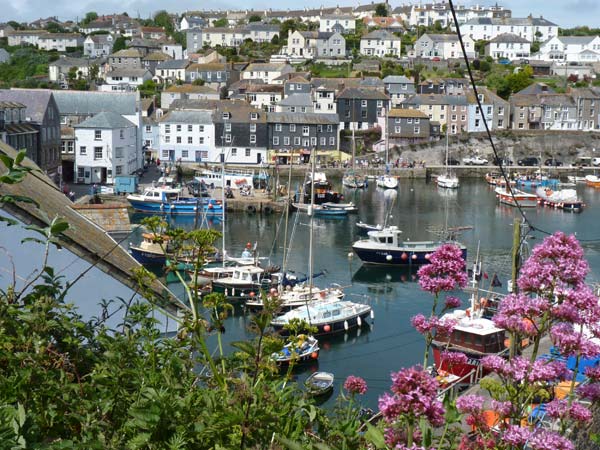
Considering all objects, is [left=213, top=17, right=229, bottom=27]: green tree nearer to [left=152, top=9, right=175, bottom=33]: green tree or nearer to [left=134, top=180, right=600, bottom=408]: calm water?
[left=152, top=9, right=175, bottom=33]: green tree

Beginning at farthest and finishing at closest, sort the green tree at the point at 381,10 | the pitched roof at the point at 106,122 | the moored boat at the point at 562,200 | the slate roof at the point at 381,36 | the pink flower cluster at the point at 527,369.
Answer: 1. the green tree at the point at 381,10
2. the slate roof at the point at 381,36
3. the pitched roof at the point at 106,122
4. the moored boat at the point at 562,200
5. the pink flower cluster at the point at 527,369

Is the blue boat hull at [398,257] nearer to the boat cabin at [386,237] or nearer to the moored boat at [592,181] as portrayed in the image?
the boat cabin at [386,237]

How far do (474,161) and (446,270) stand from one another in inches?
2037

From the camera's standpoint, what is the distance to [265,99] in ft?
189

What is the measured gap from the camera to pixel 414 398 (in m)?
1.93

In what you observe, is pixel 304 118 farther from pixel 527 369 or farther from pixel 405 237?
pixel 527 369

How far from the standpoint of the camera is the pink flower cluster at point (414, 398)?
193cm

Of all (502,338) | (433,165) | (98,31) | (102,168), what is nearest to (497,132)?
(433,165)

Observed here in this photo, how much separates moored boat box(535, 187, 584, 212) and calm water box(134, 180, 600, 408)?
519 mm

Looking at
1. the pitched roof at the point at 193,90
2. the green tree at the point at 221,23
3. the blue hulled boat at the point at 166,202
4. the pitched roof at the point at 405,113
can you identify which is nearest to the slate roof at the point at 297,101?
the pitched roof at the point at 405,113

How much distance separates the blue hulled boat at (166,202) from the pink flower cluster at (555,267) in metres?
30.7

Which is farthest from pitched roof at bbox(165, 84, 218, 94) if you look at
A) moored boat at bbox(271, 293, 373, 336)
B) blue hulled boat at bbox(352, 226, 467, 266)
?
moored boat at bbox(271, 293, 373, 336)

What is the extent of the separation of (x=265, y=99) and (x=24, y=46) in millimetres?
41640

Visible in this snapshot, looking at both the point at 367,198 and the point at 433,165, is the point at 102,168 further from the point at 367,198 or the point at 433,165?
the point at 433,165
